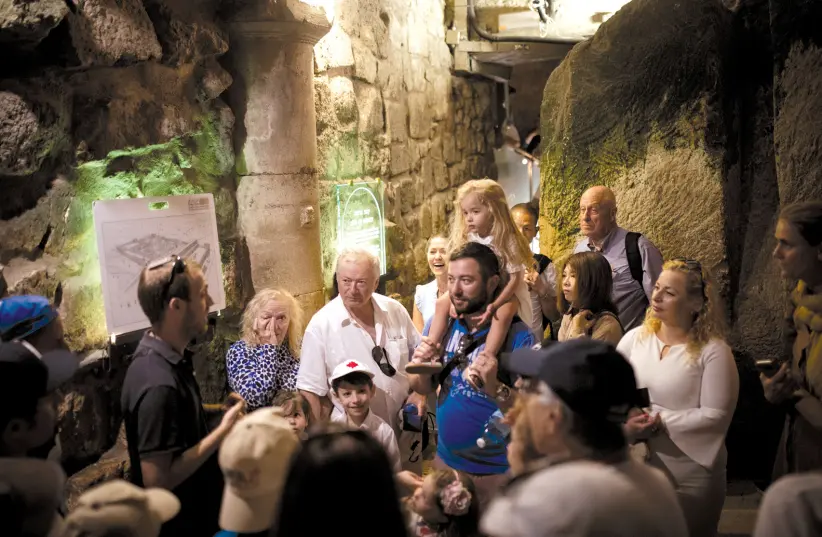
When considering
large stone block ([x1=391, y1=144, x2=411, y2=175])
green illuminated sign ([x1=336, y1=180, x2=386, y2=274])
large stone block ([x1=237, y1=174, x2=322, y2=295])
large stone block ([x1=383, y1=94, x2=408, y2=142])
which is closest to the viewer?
large stone block ([x1=237, y1=174, x2=322, y2=295])

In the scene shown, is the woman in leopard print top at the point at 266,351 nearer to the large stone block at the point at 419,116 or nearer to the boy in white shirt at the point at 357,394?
the boy in white shirt at the point at 357,394

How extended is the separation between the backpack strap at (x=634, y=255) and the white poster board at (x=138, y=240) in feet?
6.73

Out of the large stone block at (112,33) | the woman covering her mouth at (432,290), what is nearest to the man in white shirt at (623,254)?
the woman covering her mouth at (432,290)

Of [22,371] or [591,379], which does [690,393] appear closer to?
[591,379]

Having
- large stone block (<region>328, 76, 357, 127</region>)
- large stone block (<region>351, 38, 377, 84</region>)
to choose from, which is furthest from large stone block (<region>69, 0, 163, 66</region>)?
large stone block (<region>351, 38, 377, 84</region>)

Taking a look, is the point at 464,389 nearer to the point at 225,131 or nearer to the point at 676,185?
the point at 225,131

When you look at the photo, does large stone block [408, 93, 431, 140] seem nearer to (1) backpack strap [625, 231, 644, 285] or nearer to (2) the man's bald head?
(2) the man's bald head

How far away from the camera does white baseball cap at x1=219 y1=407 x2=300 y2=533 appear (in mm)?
1873

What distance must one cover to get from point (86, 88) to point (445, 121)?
186 inches

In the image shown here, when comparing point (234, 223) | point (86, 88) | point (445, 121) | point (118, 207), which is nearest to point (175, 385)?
point (118, 207)

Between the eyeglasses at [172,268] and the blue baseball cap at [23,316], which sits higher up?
the eyeglasses at [172,268]

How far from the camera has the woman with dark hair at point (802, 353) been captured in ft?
8.50

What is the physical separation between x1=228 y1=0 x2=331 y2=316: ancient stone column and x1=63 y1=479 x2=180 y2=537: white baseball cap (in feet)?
7.30

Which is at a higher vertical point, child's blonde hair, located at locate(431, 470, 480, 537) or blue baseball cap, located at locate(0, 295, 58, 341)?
blue baseball cap, located at locate(0, 295, 58, 341)
